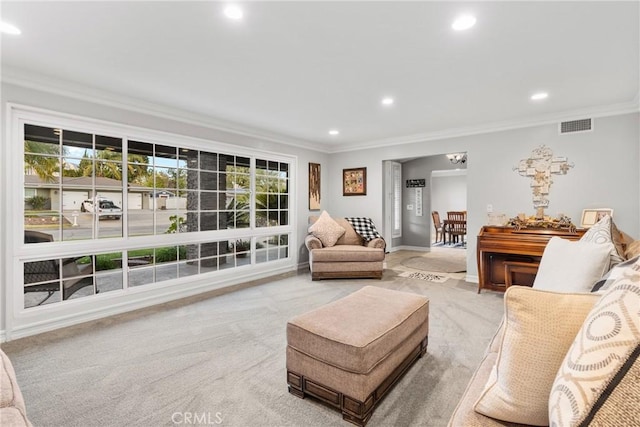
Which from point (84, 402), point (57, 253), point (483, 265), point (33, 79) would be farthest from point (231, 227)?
point (483, 265)

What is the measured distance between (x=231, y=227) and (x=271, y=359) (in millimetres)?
2690

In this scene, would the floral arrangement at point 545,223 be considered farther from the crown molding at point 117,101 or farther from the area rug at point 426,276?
the crown molding at point 117,101

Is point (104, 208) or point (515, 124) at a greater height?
point (515, 124)

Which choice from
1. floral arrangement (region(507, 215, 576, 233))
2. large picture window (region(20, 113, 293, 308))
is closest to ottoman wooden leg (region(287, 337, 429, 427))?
large picture window (region(20, 113, 293, 308))

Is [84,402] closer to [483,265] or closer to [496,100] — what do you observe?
[483,265]

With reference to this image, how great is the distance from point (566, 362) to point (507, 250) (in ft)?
11.7

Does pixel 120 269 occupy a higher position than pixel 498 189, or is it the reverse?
pixel 498 189

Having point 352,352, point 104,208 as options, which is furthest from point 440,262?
point 104,208

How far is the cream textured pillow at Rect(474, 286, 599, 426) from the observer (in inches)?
32.4

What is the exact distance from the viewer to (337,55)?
2.45 metres

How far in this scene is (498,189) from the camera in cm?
451

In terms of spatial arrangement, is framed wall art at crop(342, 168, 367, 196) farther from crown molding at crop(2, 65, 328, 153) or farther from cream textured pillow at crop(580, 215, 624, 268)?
cream textured pillow at crop(580, 215, 624, 268)

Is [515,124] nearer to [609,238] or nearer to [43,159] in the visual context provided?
[609,238]

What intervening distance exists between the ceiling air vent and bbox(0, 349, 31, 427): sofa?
5420 mm
